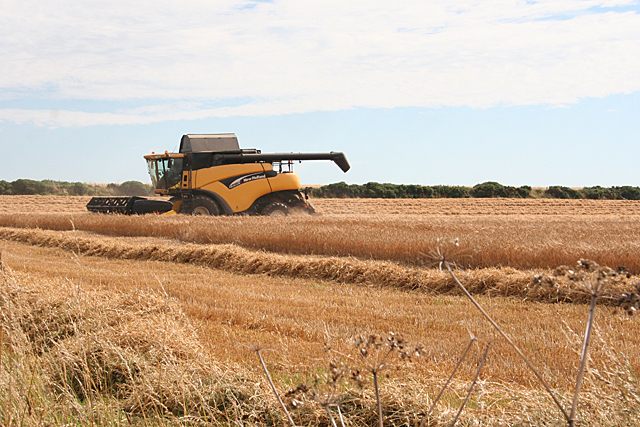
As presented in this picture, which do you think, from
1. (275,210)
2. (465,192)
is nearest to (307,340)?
(275,210)

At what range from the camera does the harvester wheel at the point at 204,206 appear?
61.1ft

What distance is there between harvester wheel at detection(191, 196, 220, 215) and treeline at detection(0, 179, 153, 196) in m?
32.1

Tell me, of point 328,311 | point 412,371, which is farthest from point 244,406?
point 328,311

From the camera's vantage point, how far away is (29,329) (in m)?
5.23

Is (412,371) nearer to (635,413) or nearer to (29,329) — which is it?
(635,413)

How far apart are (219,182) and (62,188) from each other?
35757 mm

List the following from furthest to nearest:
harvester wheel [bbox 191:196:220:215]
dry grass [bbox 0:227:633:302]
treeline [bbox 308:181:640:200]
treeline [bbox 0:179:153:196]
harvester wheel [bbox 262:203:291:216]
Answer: treeline [bbox 0:179:153:196]
treeline [bbox 308:181:640:200]
harvester wheel [bbox 262:203:291:216]
harvester wheel [bbox 191:196:220:215]
dry grass [bbox 0:227:633:302]

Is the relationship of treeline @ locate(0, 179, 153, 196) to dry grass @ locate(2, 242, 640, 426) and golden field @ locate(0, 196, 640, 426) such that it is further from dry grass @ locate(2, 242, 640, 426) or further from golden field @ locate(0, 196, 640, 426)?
dry grass @ locate(2, 242, 640, 426)

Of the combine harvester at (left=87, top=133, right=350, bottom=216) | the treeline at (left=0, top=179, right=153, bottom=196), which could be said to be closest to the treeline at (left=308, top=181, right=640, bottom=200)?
the treeline at (left=0, top=179, right=153, bottom=196)

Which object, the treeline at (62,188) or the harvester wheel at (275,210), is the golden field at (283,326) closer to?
the harvester wheel at (275,210)

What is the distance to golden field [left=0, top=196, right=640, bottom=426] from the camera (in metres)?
3.22

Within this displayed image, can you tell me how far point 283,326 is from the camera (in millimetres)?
5820

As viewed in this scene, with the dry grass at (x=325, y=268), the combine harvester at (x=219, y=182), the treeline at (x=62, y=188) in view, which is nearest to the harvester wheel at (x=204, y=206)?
the combine harvester at (x=219, y=182)

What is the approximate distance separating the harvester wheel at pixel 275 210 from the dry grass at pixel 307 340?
32.1 feet
